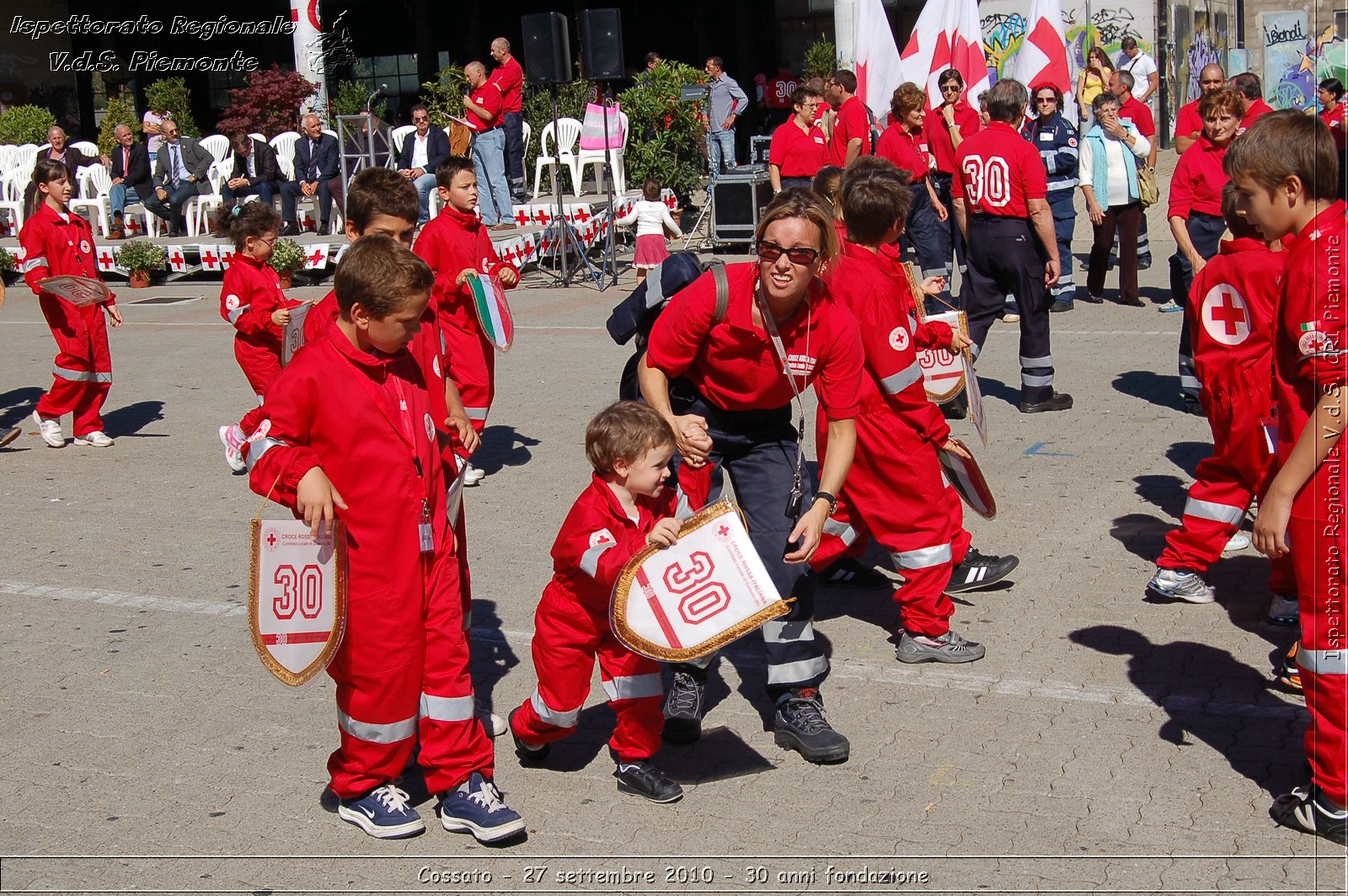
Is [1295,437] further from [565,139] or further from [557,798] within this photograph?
[565,139]

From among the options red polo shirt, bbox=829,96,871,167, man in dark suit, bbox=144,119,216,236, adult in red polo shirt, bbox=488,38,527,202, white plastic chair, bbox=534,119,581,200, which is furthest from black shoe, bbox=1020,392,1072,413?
man in dark suit, bbox=144,119,216,236

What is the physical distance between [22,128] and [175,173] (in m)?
6.05

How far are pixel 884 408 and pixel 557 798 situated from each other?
6.47 ft

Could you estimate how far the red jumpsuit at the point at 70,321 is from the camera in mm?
9523

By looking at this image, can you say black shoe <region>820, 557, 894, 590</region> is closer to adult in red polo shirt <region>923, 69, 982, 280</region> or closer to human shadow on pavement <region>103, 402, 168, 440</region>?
human shadow on pavement <region>103, 402, 168, 440</region>

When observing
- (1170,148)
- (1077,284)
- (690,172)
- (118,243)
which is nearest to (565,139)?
(690,172)

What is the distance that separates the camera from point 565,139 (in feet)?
67.3

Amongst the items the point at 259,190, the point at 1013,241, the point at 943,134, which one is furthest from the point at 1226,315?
the point at 259,190

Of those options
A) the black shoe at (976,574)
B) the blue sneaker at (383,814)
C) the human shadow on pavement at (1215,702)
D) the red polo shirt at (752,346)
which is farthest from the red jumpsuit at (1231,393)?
the blue sneaker at (383,814)

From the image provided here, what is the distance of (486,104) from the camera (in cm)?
1656

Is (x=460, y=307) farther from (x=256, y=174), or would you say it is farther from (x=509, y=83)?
(x=256, y=174)

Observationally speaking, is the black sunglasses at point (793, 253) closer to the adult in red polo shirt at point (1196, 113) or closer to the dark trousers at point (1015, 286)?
the dark trousers at point (1015, 286)

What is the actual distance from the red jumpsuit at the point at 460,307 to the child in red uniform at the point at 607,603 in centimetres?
369

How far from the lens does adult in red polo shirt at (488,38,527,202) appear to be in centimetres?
1675
